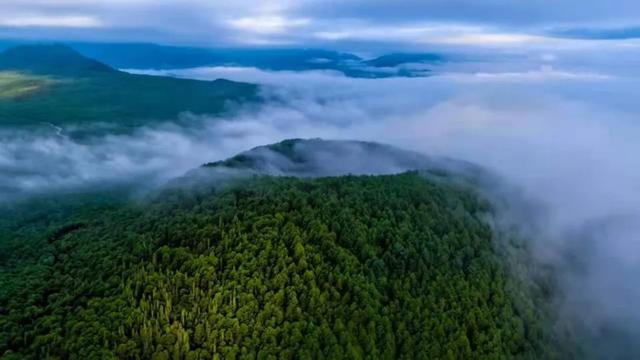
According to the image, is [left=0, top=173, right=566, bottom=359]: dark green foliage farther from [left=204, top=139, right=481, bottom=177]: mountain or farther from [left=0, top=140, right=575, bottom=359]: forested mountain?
[left=204, top=139, right=481, bottom=177]: mountain

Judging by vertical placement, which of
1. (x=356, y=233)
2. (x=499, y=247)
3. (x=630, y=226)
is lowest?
(x=630, y=226)

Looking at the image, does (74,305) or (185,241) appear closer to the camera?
(74,305)

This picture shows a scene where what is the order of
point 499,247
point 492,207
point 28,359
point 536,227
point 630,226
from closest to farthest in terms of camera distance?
1. point 28,359
2. point 499,247
3. point 492,207
4. point 536,227
5. point 630,226

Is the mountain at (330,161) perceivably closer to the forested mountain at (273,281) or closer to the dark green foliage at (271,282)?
the forested mountain at (273,281)

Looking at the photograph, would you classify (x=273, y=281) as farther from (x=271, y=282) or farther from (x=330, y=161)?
(x=330, y=161)

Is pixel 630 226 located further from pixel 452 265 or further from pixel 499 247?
pixel 452 265

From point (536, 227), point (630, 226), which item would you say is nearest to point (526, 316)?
point (536, 227)
